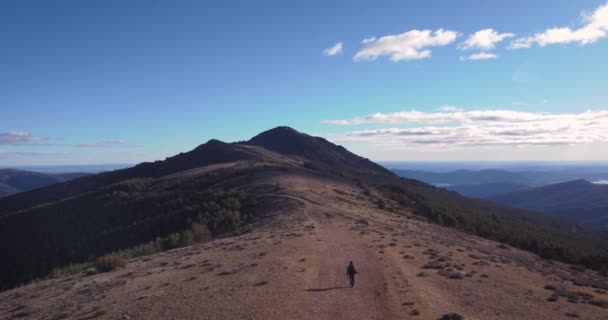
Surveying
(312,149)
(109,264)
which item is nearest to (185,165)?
(312,149)

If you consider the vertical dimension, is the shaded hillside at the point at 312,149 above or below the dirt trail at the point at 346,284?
above

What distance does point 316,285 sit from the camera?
16.7 metres

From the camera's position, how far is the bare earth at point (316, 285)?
14.0 metres

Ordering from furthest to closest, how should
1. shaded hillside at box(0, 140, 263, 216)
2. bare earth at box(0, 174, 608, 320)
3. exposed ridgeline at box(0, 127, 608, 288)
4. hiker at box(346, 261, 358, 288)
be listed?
shaded hillside at box(0, 140, 263, 216)
exposed ridgeline at box(0, 127, 608, 288)
hiker at box(346, 261, 358, 288)
bare earth at box(0, 174, 608, 320)

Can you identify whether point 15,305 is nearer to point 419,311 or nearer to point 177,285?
point 177,285

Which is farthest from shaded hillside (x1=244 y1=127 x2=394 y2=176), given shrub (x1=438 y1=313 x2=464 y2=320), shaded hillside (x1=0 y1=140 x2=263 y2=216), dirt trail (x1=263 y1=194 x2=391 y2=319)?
shrub (x1=438 y1=313 x2=464 y2=320)

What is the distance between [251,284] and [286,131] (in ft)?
444

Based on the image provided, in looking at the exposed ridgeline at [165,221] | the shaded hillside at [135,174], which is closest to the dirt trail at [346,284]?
the exposed ridgeline at [165,221]

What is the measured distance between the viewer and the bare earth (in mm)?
14039

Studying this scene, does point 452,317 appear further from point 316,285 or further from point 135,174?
point 135,174

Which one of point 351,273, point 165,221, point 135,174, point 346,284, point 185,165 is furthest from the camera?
point 185,165

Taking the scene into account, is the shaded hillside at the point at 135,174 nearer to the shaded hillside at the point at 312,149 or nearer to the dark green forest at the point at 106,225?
the shaded hillside at the point at 312,149

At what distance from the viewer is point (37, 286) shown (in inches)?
793

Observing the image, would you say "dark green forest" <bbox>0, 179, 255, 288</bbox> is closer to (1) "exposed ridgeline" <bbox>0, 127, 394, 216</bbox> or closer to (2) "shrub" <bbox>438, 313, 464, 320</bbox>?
(2) "shrub" <bbox>438, 313, 464, 320</bbox>
